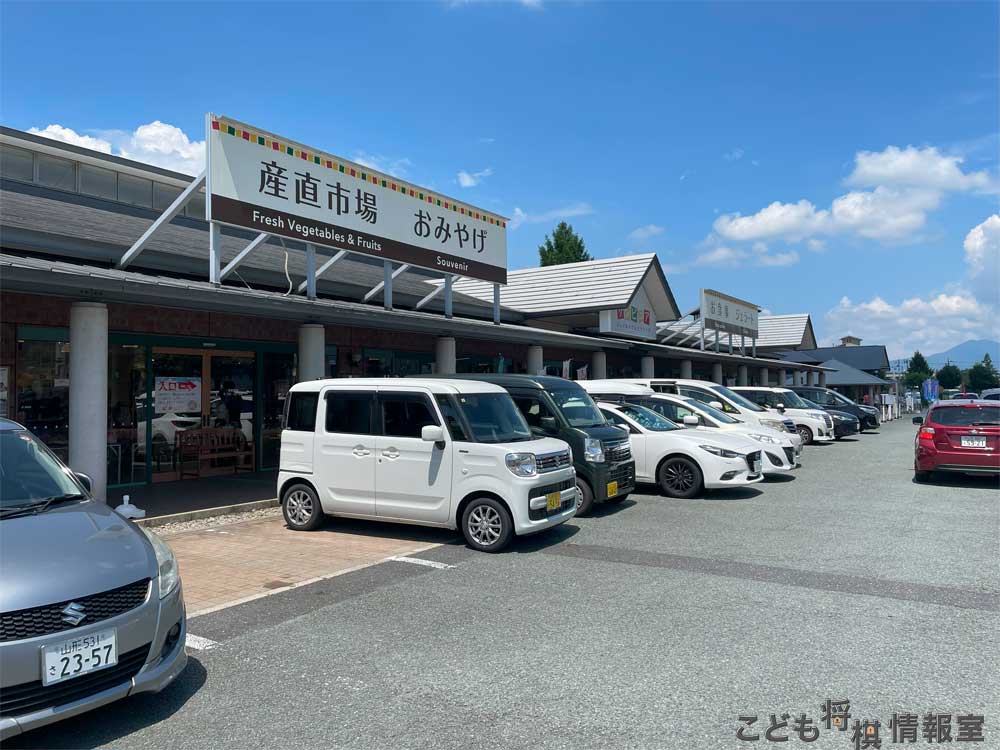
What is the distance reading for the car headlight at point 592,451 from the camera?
32.1ft

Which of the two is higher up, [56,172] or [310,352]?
[56,172]

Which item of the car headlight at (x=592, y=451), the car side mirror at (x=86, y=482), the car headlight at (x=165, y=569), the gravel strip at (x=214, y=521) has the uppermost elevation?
the car side mirror at (x=86, y=482)

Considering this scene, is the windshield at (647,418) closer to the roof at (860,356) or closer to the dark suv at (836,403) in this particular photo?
the dark suv at (836,403)

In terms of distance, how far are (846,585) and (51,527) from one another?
246 inches

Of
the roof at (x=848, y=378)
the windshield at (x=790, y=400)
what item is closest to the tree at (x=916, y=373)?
the roof at (x=848, y=378)

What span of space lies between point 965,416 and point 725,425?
13.5 ft

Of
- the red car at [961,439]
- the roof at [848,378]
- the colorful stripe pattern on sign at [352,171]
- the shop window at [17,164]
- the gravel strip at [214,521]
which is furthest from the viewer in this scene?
the roof at [848,378]

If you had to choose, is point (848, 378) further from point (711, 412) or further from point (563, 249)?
point (711, 412)

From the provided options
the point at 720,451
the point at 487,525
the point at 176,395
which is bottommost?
the point at 487,525

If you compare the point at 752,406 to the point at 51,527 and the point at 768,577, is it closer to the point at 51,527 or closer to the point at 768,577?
the point at 768,577

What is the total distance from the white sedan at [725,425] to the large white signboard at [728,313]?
1500 cm

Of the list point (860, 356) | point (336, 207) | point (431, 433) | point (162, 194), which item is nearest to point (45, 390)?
point (336, 207)

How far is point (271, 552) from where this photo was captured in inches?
310

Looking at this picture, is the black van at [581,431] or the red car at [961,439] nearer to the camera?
the black van at [581,431]
